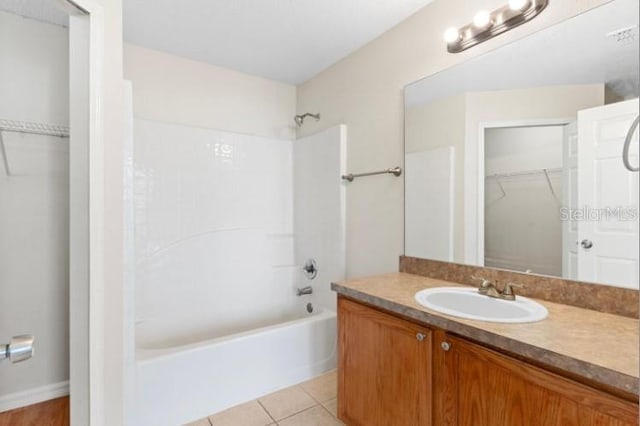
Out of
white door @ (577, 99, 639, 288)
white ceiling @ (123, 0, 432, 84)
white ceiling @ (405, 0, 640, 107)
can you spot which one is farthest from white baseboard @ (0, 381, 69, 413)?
white ceiling @ (405, 0, 640, 107)

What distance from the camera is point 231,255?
256 cm

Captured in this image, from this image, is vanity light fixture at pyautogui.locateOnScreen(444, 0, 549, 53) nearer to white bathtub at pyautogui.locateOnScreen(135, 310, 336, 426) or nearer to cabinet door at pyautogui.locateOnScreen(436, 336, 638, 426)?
cabinet door at pyautogui.locateOnScreen(436, 336, 638, 426)

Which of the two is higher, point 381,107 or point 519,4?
point 519,4

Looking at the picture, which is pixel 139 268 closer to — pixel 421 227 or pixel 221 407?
pixel 221 407

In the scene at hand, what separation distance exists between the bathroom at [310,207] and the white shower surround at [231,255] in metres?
0.02

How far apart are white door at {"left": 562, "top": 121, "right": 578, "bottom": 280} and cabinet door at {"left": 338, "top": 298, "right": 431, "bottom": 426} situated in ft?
2.19

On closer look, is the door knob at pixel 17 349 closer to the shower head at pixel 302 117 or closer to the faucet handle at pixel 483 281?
the faucet handle at pixel 483 281

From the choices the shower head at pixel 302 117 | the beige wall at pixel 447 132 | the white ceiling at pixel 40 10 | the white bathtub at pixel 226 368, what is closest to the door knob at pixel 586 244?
the beige wall at pixel 447 132

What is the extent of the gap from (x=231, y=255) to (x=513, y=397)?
211 centimetres

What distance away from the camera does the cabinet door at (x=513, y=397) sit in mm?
774

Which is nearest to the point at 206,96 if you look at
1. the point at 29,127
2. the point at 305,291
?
the point at 29,127

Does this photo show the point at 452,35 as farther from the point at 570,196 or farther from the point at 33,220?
the point at 33,220

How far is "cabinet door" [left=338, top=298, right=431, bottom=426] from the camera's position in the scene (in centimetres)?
120

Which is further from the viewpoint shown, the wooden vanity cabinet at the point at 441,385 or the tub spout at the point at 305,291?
the tub spout at the point at 305,291
